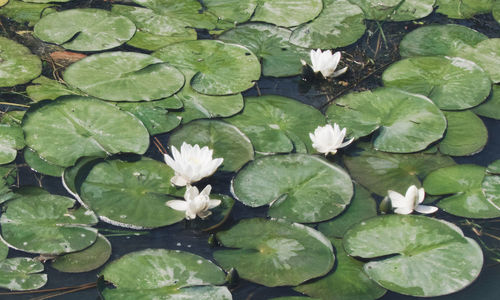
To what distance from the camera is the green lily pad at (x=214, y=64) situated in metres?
4.39

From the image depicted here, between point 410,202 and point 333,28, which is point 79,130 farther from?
point 333,28

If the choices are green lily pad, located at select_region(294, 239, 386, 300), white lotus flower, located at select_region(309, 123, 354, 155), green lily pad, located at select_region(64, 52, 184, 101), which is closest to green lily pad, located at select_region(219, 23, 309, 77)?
green lily pad, located at select_region(64, 52, 184, 101)

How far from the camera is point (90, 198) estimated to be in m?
3.44

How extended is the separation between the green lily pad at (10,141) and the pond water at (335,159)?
0.07 metres

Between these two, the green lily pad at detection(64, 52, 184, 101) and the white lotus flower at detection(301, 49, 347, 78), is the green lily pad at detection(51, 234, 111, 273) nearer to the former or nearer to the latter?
the green lily pad at detection(64, 52, 184, 101)

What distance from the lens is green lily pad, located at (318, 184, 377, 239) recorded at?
3.39 meters

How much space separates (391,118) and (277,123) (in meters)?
0.82

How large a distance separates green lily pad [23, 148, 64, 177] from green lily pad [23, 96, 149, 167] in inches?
1.6

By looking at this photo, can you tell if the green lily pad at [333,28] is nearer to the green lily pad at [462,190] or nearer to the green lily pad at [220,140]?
the green lily pad at [220,140]

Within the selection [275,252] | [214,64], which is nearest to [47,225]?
[275,252]

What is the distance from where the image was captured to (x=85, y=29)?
4.91 m

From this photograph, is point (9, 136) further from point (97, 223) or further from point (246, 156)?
point (246, 156)

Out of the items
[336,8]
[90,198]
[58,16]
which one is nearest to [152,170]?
[90,198]

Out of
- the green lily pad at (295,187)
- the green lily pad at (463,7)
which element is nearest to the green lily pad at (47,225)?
the green lily pad at (295,187)
